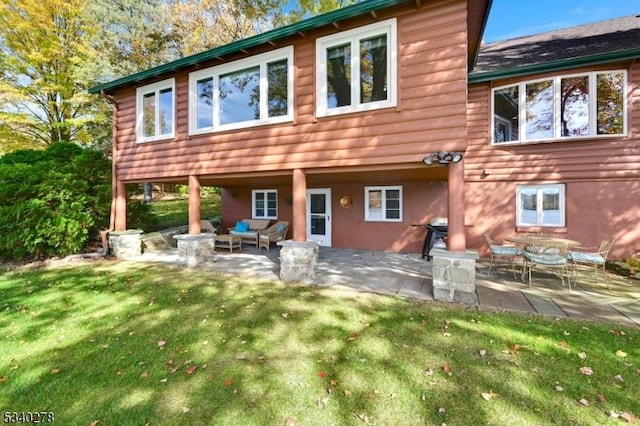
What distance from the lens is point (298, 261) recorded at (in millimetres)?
5816

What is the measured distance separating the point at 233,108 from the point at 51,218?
584cm

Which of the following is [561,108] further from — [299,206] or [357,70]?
[299,206]

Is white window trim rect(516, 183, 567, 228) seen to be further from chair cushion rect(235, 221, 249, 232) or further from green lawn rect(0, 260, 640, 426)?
chair cushion rect(235, 221, 249, 232)

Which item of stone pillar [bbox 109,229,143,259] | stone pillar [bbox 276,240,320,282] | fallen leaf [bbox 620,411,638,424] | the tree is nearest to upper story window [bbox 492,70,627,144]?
stone pillar [bbox 276,240,320,282]

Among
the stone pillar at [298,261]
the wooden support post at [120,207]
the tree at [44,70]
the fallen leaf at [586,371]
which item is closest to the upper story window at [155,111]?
the wooden support post at [120,207]

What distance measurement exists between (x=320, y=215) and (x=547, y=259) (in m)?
6.42

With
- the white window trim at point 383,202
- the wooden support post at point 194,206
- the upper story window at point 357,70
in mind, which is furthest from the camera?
the white window trim at point 383,202

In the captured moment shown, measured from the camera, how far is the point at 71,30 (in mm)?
13602

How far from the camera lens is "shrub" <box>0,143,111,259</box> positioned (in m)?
7.42

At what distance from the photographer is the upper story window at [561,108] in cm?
702

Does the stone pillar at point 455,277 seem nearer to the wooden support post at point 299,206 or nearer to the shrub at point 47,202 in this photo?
the wooden support post at point 299,206

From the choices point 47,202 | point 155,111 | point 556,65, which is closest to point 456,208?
point 556,65

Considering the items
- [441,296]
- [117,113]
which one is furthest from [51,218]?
[441,296]

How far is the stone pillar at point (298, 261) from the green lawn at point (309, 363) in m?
0.88
